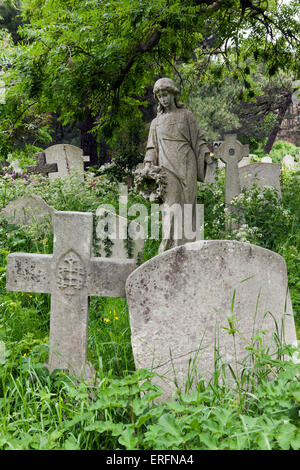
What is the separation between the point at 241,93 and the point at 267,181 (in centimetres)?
170

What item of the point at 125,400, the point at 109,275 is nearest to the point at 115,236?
the point at 109,275

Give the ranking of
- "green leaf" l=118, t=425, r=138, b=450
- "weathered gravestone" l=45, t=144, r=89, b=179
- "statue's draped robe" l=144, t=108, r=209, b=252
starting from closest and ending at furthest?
"green leaf" l=118, t=425, r=138, b=450
"statue's draped robe" l=144, t=108, r=209, b=252
"weathered gravestone" l=45, t=144, r=89, b=179

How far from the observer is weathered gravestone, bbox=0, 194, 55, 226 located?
587cm

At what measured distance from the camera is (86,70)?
499 centimetres

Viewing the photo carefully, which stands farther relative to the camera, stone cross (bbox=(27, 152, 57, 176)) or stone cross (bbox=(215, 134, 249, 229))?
stone cross (bbox=(27, 152, 57, 176))

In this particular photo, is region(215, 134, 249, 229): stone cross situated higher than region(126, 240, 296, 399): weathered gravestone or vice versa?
region(215, 134, 249, 229): stone cross

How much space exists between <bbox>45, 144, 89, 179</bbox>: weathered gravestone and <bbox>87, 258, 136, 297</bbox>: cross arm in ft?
24.1

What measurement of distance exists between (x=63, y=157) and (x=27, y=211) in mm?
4145

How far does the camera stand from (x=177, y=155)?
480 cm

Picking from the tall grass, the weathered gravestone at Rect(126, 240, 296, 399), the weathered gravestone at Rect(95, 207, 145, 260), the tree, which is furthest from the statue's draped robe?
the weathered gravestone at Rect(126, 240, 296, 399)

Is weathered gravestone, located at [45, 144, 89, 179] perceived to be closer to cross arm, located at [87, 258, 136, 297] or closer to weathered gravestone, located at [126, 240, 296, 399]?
cross arm, located at [87, 258, 136, 297]

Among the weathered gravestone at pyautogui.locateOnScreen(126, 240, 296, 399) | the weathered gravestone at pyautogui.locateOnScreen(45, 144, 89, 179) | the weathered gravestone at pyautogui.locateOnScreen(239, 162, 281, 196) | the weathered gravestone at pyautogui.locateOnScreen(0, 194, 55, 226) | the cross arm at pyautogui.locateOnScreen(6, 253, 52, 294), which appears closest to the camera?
the weathered gravestone at pyautogui.locateOnScreen(126, 240, 296, 399)

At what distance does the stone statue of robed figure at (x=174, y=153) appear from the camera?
15.7 ft

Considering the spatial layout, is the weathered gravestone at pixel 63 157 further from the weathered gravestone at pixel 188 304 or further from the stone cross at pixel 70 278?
the weathered gravestone at pixel 188 304
